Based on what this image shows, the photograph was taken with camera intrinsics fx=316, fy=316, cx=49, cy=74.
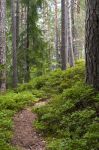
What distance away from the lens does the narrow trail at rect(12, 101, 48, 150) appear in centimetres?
770

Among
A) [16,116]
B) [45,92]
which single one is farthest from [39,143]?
[45,92]

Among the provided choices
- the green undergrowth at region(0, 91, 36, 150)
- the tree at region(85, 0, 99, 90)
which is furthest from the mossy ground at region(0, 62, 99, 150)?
the tree at region(85, 0, 99, 90)

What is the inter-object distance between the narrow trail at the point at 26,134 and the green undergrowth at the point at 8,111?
177 mm

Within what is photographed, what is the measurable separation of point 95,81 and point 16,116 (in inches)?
107

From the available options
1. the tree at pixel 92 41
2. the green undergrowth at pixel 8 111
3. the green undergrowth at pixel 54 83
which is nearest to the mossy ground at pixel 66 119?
the green undergrowth at pixel 8 111

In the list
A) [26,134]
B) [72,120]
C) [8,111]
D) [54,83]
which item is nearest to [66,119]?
[72,120]

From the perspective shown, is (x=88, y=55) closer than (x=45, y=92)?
Yes

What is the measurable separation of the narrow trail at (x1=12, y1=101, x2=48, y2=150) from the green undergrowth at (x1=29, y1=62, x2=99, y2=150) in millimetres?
187

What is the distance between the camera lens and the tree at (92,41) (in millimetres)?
9617

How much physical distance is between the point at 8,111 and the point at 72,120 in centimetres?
251

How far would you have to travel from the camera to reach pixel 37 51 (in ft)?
66.2

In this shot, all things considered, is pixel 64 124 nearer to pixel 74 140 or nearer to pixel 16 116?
pixel 74 140

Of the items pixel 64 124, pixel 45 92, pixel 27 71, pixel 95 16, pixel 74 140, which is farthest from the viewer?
pixel 27 71

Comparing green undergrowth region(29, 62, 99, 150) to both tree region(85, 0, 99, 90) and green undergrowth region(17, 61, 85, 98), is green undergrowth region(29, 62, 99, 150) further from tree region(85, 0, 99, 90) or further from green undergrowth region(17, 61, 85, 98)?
green undergrowth region(17, 61, 85, 98)
